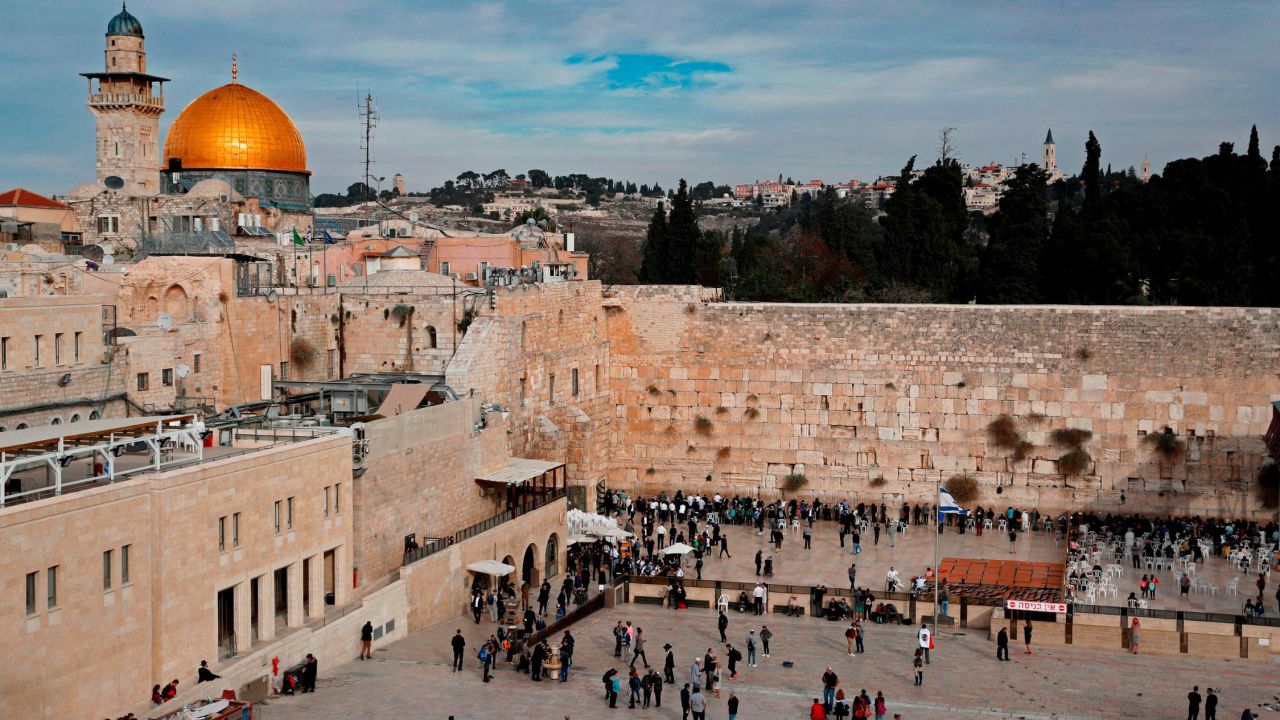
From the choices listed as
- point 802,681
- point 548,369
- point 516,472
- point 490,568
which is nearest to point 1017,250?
point 548,369

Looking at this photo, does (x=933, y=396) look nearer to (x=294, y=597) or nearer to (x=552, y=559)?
(x=552, y=559)

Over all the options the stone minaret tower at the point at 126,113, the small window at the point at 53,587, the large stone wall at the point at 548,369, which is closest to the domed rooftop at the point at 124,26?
the stone minaret tower at the point at 126,113

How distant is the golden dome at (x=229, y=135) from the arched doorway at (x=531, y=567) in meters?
18.9

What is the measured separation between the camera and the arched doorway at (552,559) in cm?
2493

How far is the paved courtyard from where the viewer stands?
16672 mm

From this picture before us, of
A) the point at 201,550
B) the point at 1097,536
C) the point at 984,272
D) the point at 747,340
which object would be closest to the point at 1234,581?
the point at 1097,536

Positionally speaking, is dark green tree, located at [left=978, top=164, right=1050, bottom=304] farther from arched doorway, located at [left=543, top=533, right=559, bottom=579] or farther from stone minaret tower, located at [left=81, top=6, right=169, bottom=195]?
stone minaret tower, located at [left=81, top=6, right=169, bottom=195]

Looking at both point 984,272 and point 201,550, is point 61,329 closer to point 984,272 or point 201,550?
point 201,550

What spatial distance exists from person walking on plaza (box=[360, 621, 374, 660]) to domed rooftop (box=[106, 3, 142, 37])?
76.6ft

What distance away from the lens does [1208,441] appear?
2845 cm

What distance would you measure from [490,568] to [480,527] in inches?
41.3

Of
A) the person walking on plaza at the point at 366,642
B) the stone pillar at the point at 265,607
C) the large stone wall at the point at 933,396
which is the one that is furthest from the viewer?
the large stone wall at the point at 933,396

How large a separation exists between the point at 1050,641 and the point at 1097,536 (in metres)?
7.62

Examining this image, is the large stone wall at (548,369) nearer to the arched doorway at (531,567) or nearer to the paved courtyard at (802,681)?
the arched doorway at (531,567)
